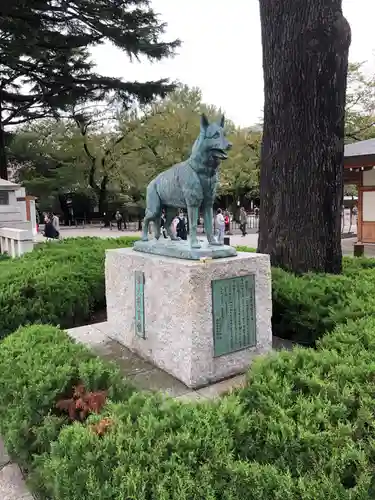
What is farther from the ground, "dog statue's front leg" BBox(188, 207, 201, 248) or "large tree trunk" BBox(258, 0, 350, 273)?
"large tree trunk" BBox(258, 0, 350, 273)

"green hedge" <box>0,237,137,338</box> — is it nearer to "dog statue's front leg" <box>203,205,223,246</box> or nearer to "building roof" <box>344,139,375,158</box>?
"dog statue's front leg" <box>203,205,223,246</box>

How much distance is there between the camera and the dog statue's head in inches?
123

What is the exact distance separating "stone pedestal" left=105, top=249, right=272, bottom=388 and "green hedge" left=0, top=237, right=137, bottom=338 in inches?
58.7

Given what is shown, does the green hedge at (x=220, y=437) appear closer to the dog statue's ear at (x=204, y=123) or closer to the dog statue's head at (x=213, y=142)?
the dog statue's head at (x=213, y=142)

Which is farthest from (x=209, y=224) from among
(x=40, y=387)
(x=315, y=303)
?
(x=40, y=387)

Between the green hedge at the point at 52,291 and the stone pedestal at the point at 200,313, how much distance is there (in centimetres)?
149

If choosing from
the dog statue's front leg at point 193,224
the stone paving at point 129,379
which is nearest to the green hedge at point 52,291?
the stone paving at point 129,379

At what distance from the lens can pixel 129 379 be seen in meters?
3.23

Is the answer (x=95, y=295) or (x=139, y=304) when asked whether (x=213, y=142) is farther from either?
(x=95, y=295)

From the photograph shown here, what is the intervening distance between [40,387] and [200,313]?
49.9 inches

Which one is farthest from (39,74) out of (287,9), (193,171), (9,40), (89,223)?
(89,223)

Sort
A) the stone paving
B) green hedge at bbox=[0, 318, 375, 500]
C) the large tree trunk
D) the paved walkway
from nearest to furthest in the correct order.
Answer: green hedge at bbox=[0, 318, 375, 500]
the stone paving
the large tree trunk
the paved walkway

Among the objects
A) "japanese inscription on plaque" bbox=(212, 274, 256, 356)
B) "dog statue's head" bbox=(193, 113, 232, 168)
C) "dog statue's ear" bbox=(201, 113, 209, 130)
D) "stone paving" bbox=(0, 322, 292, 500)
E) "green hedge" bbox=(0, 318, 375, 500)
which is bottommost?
"stone paving" bbox=(0, 322, 292, 500)

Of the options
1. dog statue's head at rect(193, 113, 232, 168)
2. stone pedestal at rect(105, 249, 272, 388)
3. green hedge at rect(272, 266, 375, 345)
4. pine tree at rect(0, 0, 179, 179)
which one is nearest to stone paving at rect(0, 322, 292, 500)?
stone pedestal at rect(105, 249, 272, 388)
